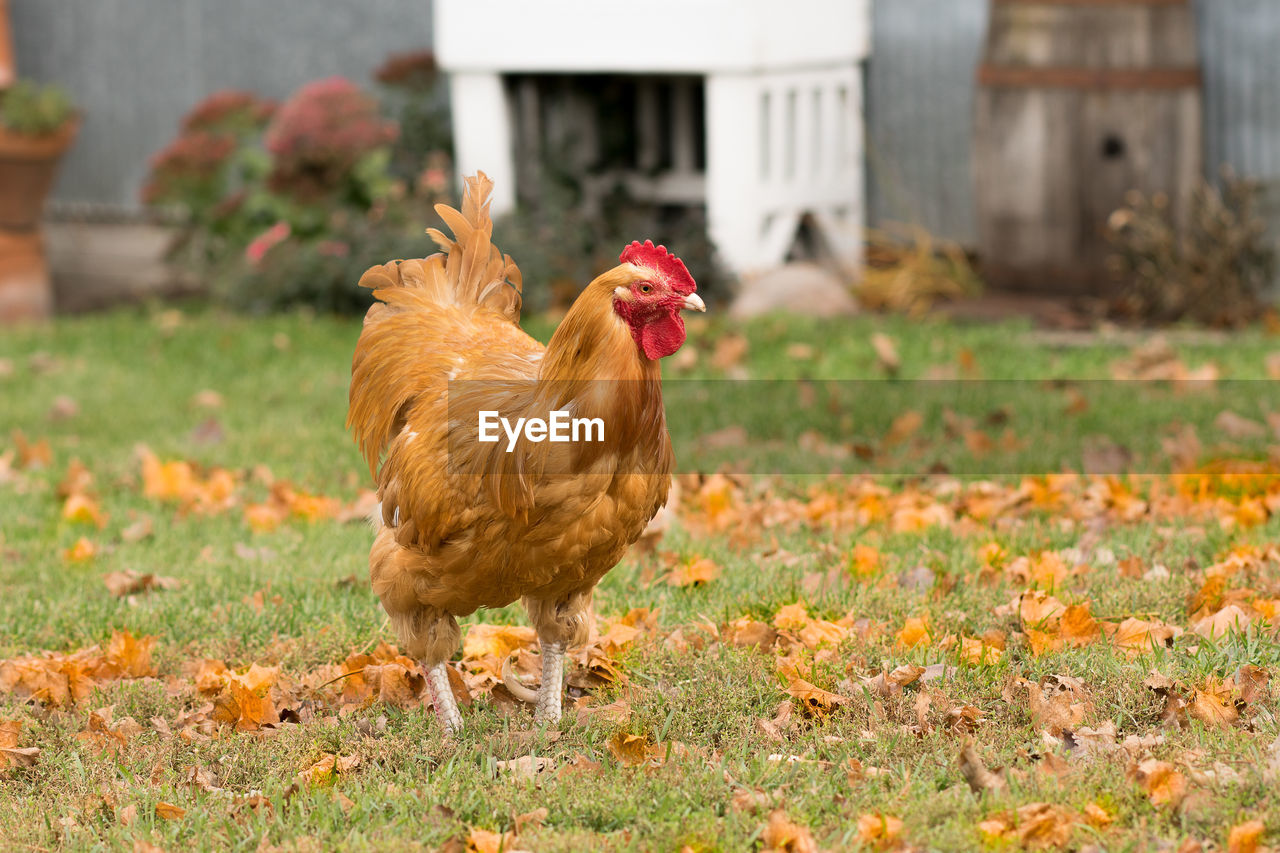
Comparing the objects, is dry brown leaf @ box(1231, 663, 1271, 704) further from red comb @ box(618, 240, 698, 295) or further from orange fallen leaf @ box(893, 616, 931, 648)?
red comb @ box(618, 240, 698, 295)

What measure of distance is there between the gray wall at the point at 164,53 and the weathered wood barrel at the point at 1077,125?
14.1ft

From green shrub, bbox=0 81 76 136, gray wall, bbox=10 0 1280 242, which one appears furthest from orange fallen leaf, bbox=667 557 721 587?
green shrub, bbox=0 81 76 136

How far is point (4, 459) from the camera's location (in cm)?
612

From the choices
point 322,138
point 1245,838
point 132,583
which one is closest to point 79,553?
point 132,583

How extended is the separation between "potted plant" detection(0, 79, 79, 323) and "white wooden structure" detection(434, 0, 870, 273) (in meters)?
2.65

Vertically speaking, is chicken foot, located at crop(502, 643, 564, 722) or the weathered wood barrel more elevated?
the weathered wood barrel

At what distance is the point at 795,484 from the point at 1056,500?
0.96 metres

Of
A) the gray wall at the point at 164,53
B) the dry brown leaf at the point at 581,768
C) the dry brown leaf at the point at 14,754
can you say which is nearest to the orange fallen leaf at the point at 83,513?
the dry brown leaf at the point at 14,754

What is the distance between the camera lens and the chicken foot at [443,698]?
3.37 metres

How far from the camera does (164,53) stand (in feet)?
37.8

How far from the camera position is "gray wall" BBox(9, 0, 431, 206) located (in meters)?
10.8

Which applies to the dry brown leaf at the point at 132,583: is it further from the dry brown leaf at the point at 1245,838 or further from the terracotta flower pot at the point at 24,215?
the terracotta flower pot at the point at 24,215

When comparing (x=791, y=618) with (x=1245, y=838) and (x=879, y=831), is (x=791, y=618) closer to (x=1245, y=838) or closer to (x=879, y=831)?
(x=879, y=831)

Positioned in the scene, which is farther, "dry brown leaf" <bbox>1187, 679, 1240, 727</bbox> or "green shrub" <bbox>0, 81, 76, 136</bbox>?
"green shrub" <bbox>0, 81, 76, 136</bbox>
